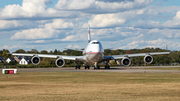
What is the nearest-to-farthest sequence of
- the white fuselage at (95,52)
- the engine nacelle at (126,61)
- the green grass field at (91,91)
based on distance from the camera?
the green grass field at (91,91), the white fuselage at (95,52), the engine nacelle at (126,61)

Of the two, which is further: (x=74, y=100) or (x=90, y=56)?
(x=90, y=56)

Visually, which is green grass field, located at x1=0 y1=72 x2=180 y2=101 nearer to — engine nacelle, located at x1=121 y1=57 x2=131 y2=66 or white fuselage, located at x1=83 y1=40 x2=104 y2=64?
white fuselage, located at x1=83 y1=40 x2=104 y2=64

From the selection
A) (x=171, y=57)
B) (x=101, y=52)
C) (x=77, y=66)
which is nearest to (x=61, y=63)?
(x=77, y=66)

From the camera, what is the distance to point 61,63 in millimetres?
67688

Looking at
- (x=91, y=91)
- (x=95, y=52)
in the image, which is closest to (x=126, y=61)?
(x=95, y=52)

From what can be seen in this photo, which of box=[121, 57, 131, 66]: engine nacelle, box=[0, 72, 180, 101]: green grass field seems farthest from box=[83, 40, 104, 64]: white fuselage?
box=[0, 72, 180, 101]: green grass field

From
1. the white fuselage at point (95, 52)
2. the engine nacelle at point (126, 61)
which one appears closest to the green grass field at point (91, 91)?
the white fuselage at point (95, 52)

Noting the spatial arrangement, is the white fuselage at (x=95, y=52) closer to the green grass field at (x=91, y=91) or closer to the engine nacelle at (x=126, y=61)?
the engine nacelle at (x=126, y=61)

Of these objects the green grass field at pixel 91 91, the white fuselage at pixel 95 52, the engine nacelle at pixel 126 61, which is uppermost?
the white fuselage at pixel 95 52

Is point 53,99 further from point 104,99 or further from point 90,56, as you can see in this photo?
point 90,56

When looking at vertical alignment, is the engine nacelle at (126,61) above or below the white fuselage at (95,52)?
below

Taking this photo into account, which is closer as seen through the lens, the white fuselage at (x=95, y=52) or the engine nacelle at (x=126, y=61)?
the white fuselage at (x=95, y=52)

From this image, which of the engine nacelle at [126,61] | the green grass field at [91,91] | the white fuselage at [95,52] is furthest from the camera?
the engine nacelle at [126,61]

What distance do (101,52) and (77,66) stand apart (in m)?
12.4
